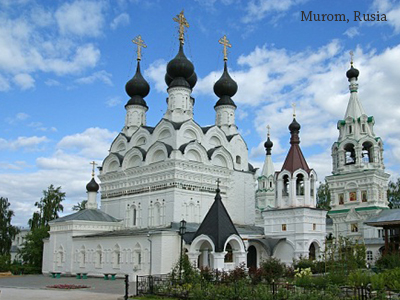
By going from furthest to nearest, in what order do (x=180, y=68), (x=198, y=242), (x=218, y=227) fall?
(x=180, y=68) → (x=198, y=242) → (x=218, y=227)

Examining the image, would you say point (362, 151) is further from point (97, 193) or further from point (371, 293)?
point (371, 293)

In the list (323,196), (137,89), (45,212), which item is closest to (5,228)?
(45,212)

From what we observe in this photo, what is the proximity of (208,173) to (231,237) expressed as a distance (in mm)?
7681

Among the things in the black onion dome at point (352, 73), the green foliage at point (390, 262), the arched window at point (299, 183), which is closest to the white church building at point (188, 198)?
the arched window at point (299, 183)

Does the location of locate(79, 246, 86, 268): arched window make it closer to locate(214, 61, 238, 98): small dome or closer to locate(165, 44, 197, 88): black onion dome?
locate(165, 44, 197, 88): black onion dome

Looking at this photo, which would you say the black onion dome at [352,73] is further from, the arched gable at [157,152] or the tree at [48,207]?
the tree at [48,207]

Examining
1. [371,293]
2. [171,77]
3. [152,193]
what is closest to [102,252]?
[152,193]

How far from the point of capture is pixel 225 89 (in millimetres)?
31391

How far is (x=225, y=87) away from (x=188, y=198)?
350 inches

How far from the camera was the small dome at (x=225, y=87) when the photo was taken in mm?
31344

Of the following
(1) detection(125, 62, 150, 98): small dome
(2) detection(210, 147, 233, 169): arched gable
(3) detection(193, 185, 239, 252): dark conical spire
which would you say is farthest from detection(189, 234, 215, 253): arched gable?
(1) detection(125, 62, 150, 98): small dome

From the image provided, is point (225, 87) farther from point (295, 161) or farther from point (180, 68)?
point (295, 161)

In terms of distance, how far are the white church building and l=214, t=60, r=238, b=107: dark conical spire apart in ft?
0.22

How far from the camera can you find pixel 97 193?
3188 centimetres
